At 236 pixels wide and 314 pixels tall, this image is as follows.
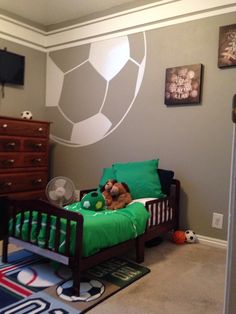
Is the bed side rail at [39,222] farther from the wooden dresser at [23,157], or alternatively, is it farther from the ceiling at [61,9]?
the ceiling at [61,9]

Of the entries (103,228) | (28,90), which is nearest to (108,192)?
(103,228)

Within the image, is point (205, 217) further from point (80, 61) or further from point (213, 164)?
point (80, 61)

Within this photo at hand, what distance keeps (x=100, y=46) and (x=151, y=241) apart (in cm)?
227

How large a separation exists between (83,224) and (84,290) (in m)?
0.41

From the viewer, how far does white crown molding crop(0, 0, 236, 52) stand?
2750 mm

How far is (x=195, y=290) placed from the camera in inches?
73.7

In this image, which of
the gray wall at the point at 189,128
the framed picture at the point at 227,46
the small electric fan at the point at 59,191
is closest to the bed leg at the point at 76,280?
the small electric fan at the point at 59,191

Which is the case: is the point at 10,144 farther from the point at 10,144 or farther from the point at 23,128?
the point at 23,128

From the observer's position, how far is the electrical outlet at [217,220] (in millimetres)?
2680

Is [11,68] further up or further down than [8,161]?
further up

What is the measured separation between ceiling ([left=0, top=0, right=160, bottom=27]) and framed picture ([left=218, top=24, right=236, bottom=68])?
884 millimetres

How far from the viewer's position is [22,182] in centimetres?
321

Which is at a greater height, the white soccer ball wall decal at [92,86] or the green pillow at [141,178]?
the white soccer ball wall decal at [92,86]

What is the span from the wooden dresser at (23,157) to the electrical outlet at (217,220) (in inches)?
75.4
